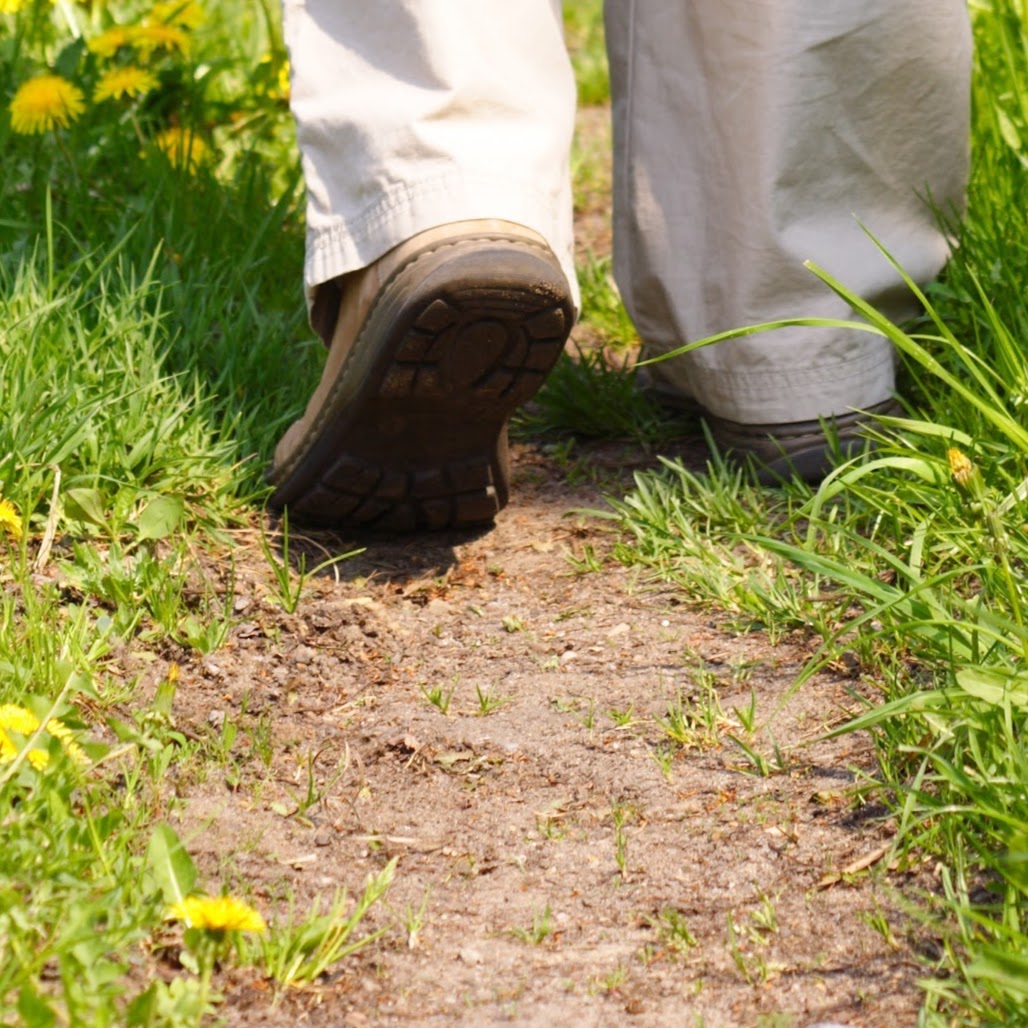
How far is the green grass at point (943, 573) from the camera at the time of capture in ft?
4.11

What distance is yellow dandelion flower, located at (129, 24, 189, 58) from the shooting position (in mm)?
2725

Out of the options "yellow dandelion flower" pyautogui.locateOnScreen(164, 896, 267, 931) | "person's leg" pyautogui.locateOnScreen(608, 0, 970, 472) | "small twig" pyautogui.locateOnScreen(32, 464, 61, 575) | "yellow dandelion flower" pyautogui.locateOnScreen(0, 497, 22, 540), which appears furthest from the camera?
"person's leg" pyautogui.locateOnScreen(608, 0, 970, 472)

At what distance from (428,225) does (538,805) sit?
728mm

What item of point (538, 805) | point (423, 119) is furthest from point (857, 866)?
point (423, 119)

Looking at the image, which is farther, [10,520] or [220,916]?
[10,520]

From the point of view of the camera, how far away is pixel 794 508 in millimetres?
2098

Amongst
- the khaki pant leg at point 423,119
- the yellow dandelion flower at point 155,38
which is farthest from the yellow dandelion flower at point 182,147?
the khaki pant leg at point 423,119

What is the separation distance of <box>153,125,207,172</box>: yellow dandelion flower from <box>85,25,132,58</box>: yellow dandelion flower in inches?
7.1

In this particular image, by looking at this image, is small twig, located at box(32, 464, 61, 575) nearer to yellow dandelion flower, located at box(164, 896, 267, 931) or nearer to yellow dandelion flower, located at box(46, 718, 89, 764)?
yellow dandelion flower, located at box(46, 718, 89, 764)

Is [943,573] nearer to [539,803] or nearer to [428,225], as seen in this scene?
[539,803]

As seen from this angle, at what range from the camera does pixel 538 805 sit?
1.53 metres

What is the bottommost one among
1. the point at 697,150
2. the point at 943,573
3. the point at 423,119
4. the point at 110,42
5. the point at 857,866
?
the point at 857,866

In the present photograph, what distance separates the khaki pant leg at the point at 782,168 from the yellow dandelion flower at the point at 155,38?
1000 mm

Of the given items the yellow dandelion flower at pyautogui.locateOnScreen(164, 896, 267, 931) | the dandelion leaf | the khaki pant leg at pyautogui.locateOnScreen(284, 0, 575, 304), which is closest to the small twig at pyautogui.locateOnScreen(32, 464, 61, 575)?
the khaki pant leg at pyautogui.locateOnScreen(284, 0, 575, 304)
